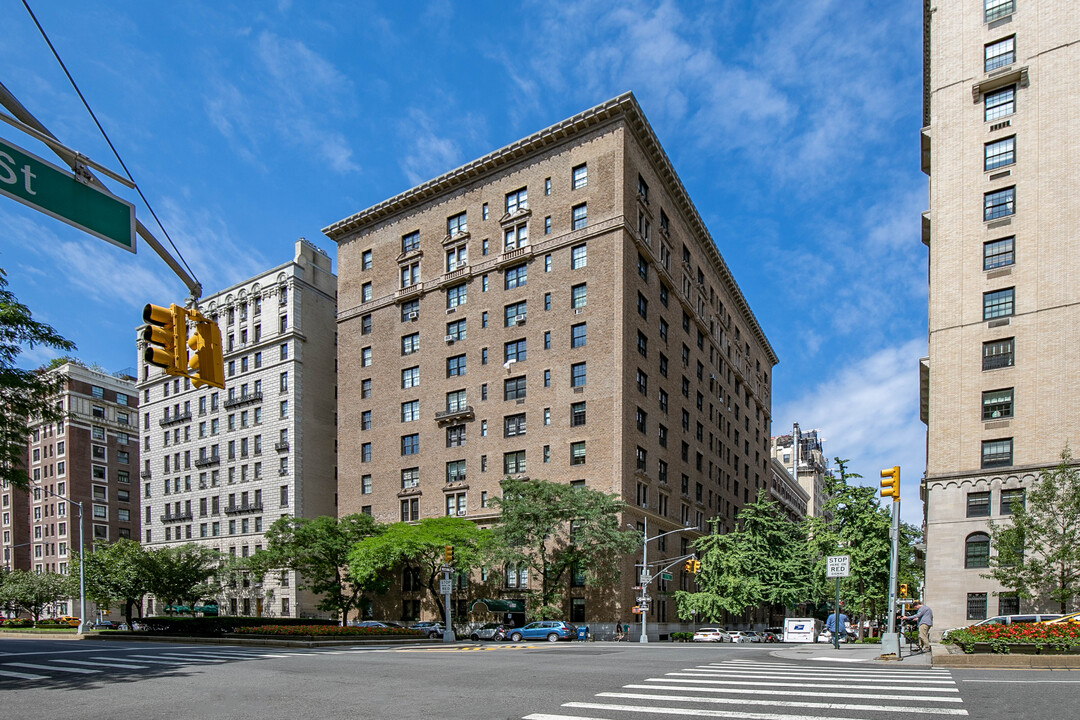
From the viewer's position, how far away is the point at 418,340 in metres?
64.1

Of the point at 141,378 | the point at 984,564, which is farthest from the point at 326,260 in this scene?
the point at 984,564

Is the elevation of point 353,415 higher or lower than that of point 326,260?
lower

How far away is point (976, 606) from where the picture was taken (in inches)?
1478

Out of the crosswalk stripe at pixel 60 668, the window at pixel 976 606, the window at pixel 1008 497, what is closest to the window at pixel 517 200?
the window at pixel 1008 497

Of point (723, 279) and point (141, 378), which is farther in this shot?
point (141, 378)

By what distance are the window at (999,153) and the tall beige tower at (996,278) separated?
0.07 m

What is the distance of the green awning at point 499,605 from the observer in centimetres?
4865

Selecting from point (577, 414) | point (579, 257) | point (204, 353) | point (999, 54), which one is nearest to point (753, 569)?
point (577, 414)

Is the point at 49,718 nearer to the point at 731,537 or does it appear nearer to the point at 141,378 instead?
the point at 731,537

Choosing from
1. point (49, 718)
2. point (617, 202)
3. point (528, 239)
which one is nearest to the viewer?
point (49, 718)

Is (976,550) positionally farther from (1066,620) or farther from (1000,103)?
(1000,103)

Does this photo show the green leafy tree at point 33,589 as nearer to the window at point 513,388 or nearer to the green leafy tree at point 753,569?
the window at point 513,388

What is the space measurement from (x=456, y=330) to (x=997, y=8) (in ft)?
142

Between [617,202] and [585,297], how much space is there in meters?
7.61
